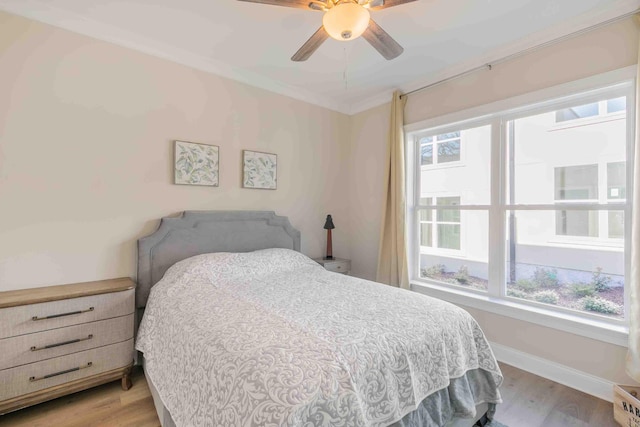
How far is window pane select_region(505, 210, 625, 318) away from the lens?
2.15m

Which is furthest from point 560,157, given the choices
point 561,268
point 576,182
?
point 561,268

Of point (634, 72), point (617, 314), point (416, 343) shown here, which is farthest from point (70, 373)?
point (634, 72)

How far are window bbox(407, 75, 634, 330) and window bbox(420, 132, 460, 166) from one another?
0.04ft

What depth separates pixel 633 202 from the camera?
193 centimetres

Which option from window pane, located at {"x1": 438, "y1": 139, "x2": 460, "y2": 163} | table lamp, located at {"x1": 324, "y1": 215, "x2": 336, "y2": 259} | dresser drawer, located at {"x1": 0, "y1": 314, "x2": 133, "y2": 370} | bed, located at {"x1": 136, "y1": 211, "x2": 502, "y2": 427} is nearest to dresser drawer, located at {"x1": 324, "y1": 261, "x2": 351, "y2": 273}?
table lamp, located at {"x1": 324, "y1": 215, "x2": 336, "y2": 259}

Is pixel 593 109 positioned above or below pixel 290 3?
below

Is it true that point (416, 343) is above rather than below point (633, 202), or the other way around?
below

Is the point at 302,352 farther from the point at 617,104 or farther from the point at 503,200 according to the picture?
the point at 617,104

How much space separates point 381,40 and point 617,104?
1.79 metres

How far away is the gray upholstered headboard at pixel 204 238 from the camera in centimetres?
239

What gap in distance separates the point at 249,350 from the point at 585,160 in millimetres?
2681

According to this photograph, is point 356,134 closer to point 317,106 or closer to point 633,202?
point 317,106

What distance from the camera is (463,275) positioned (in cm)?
298

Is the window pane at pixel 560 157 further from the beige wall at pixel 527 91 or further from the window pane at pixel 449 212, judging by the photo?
the window pane at pixel 449 212
